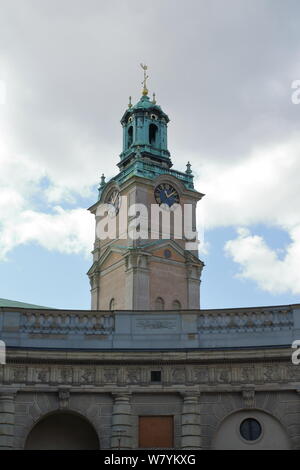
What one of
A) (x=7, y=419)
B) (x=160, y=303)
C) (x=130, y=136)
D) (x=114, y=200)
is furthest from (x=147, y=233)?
(x=7, y=419)

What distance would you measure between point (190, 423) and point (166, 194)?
1734 inches

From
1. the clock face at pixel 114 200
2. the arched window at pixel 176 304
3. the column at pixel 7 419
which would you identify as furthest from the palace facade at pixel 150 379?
the clock face at pixel 114 200

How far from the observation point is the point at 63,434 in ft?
80.9

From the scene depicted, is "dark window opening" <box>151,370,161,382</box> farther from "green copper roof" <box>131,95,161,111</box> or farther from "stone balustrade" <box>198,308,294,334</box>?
"green copper roof" <box>131,95,161,111</box>

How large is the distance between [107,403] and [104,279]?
42106 millimetres

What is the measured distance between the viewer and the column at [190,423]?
2317 cm

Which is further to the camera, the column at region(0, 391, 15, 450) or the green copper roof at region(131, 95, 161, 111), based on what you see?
the green copper roof at region(131, 95, 161, 111)

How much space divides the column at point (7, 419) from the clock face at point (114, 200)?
43629 mm

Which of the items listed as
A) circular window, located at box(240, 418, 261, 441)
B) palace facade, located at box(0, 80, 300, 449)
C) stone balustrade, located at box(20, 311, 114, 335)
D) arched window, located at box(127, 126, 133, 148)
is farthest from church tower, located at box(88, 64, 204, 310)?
circular window, located at box(240, 418, 261, 441)

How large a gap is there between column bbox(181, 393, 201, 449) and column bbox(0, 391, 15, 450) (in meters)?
5.24

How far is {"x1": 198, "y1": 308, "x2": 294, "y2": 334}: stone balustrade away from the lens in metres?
24.4

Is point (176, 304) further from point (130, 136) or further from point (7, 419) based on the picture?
point (7, 419)

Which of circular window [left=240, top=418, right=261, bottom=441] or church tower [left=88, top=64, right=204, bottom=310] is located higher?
church tower [left=88, top=64, right=204, bottom=310]

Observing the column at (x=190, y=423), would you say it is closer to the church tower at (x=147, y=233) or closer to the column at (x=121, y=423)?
the column at (x=121, y=423)
